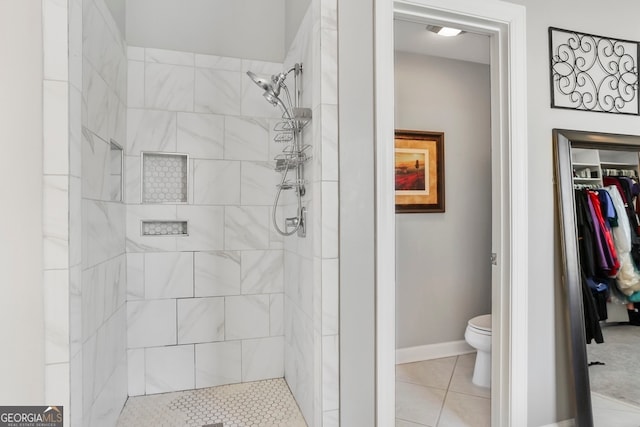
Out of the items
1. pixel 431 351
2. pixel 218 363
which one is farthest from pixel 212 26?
pixel 431 351

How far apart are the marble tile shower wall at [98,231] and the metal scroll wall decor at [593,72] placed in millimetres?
2274

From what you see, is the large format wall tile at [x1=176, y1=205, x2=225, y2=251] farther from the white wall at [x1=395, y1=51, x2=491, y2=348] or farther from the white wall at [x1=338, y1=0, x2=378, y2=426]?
the white wall at [x1=395, y1=51, x2=491, y2=348]

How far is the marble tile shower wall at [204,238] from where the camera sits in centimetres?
215

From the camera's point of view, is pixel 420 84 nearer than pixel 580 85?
No

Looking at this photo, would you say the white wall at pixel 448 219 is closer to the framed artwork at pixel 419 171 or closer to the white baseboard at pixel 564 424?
the framed artwork at pixel 419 171

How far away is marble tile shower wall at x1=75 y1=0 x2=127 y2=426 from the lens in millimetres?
1374

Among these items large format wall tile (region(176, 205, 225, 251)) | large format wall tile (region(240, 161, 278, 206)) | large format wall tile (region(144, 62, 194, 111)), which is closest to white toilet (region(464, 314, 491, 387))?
large format wall tile (region(240, 161, 278, 206))

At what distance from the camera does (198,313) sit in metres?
2.23

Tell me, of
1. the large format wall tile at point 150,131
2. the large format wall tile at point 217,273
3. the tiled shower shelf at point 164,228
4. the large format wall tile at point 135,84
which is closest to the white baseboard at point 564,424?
the large format wall tile at point 217,273

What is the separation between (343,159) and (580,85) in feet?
4.75

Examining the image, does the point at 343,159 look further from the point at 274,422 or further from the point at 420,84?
the point at 420,84
